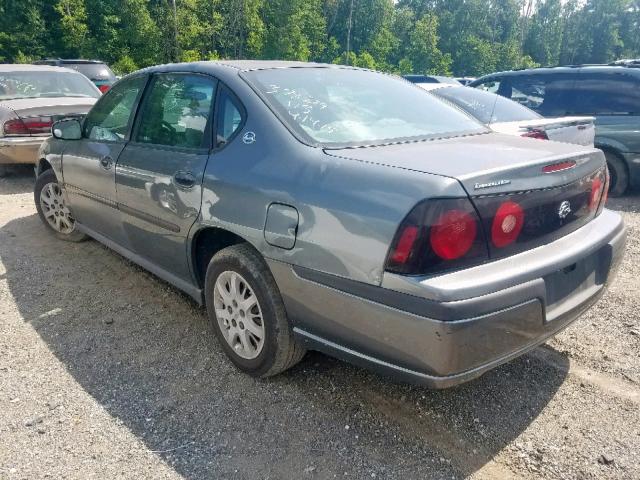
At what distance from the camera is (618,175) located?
21.7 feet

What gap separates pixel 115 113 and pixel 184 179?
50.6 inches

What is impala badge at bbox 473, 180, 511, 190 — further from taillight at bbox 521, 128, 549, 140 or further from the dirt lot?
taillight at bbox 521, 128, 549, 140

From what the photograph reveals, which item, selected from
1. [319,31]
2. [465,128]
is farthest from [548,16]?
[465,128]

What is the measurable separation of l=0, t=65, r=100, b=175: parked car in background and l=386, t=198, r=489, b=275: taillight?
596cm

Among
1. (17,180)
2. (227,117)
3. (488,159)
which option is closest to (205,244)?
(227,117)

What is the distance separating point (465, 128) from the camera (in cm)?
289

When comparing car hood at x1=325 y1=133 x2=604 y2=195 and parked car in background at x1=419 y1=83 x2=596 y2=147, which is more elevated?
car hood at x1=325 y1=133 x2=604 y2=195

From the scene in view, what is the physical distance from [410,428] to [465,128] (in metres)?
1.63

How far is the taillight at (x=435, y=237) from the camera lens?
6.14 ft

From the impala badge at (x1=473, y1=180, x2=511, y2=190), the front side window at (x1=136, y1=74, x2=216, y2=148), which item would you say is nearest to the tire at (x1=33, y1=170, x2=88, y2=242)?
the front side window at (x1=136, y1=74, x2=216, y2=148)

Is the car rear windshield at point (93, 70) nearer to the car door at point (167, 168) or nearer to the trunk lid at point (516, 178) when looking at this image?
the car door at point (167, 168)

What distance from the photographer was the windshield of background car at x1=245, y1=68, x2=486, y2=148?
251 cm

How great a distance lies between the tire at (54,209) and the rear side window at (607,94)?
621 cm

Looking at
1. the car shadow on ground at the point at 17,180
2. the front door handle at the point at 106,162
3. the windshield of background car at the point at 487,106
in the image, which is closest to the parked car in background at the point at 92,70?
the car shadow on ground at the point at 17,180
